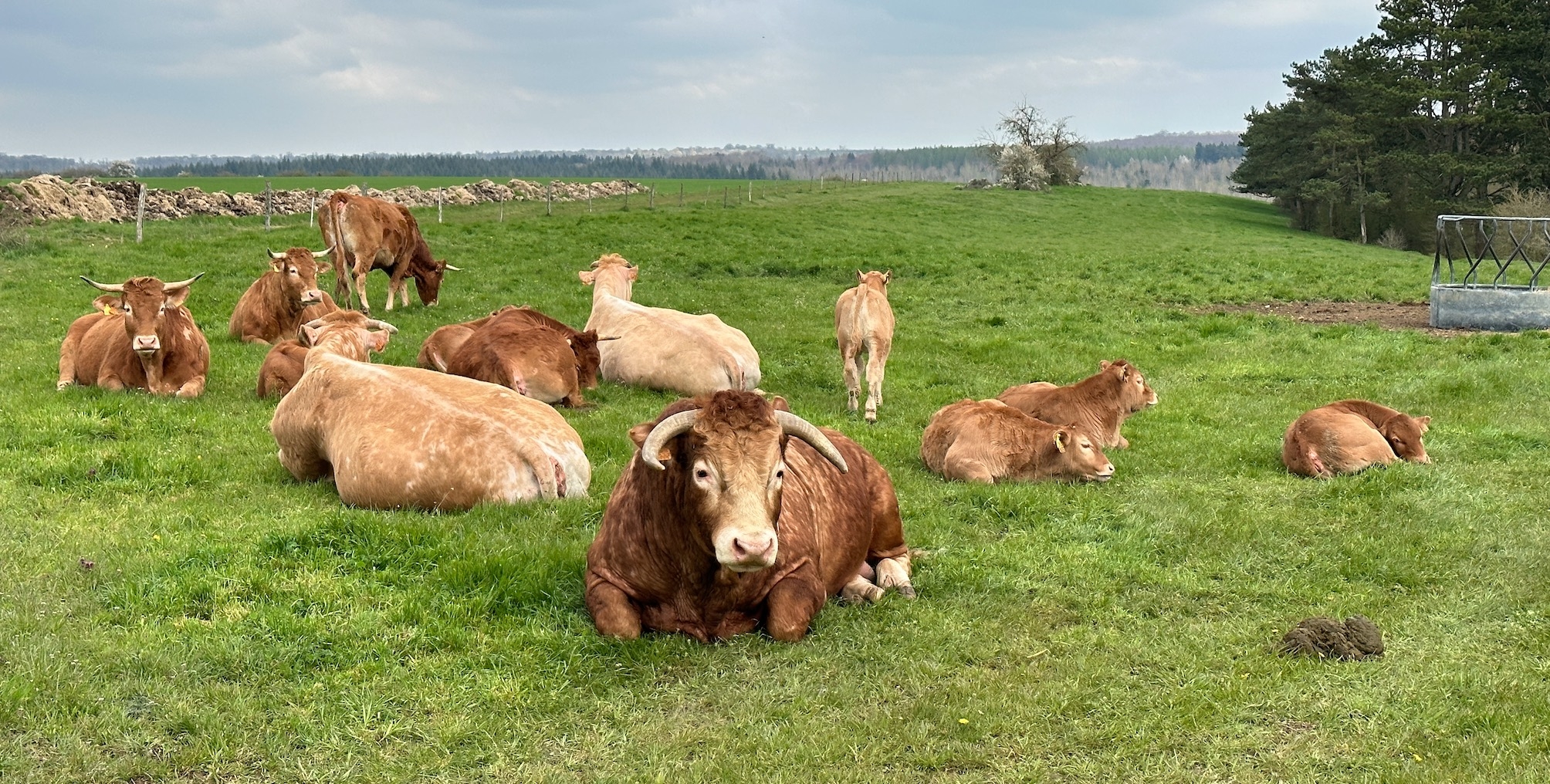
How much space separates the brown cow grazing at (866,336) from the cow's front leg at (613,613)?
731 cm

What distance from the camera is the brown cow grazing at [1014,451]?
10375 mm

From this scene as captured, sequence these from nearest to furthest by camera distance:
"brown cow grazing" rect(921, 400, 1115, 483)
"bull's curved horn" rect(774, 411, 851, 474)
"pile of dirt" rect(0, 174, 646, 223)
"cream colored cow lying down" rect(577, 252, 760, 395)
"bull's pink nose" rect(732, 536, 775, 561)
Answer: "bull's pink nose" rect(732, 536, 775, 561), "bull's curved horn" rect(774, 411, 851, 474), "brown cow grazing" rect(921, 400, 1115, 483), "cream colored cow lying down" rect(577, 252, 760, 395), "pile of dirt" rect(0, 174, 646, 223)

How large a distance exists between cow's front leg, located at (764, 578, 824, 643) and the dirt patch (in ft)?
59.7

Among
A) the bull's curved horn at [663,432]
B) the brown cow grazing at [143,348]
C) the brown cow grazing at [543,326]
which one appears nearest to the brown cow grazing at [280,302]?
the brown cow grazing at [143,348]

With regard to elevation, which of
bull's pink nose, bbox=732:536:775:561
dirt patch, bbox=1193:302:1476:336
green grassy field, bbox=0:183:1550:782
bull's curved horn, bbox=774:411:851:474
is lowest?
dirt patch, bbox=1193:302:1476:336

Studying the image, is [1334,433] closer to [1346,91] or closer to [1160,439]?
[1160,439]

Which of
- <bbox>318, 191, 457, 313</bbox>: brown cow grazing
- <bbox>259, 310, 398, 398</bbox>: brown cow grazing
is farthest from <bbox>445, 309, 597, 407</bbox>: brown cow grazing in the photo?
<bbox>318, 191, 457, 313</bbox>: brown cow grazing

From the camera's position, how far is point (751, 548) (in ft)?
17.5

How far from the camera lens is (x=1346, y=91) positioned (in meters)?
60.8

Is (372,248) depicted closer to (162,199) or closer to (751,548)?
(751,548)

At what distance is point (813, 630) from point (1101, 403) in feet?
21.3

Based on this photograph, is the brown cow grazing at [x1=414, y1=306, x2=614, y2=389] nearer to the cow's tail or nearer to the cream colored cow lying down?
the cream colored cow lying down

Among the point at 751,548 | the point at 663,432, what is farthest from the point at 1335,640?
the point at 663,432

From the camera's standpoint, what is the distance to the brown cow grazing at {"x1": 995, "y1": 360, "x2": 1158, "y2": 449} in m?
11.9
